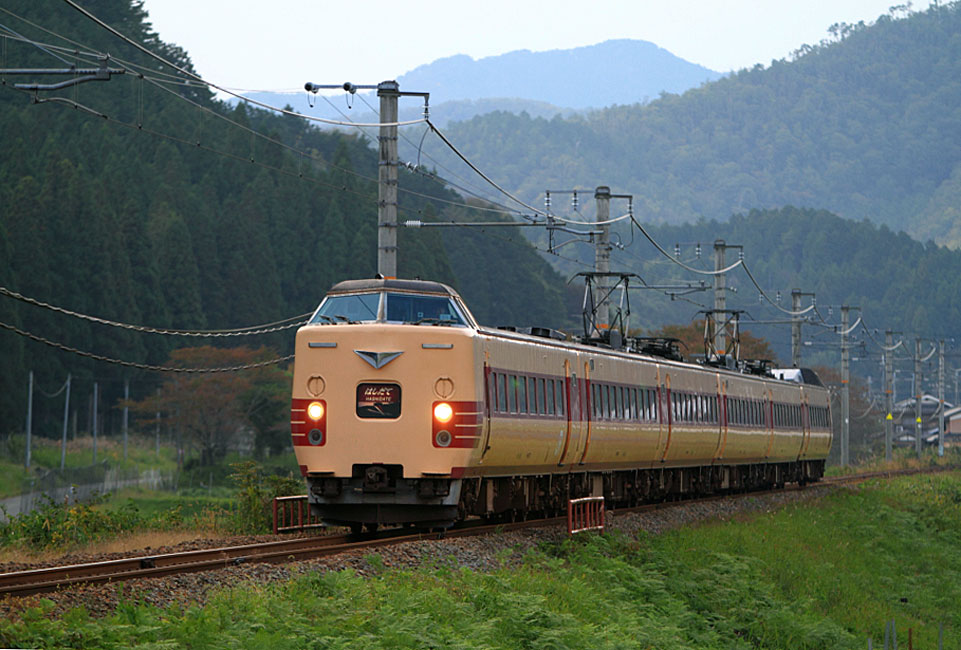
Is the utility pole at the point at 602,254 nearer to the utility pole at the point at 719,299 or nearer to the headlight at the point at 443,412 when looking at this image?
the utility pole at the point at 719,299

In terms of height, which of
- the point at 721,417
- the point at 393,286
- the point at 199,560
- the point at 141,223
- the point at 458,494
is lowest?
the point at 199,560

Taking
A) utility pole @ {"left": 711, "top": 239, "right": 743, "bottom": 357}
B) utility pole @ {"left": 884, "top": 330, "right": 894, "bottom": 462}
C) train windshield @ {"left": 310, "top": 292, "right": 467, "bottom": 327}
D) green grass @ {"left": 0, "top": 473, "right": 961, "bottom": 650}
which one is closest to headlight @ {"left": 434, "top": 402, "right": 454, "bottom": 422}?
train windshield @ {"left": 310, "top": 292, "right": 467, "bottom": 327}

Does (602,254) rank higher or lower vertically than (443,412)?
higher

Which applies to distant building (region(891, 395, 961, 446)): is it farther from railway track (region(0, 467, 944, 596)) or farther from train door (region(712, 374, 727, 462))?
railway track (region(0, 467, 944, 596))

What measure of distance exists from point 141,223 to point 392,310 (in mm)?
59485

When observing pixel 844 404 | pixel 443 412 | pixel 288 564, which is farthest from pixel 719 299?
pixel 288 564

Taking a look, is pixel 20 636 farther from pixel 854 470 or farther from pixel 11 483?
pixel 854 470

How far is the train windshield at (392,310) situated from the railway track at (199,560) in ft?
10.0

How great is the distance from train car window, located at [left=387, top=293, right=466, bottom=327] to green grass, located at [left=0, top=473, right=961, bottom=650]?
141 inches

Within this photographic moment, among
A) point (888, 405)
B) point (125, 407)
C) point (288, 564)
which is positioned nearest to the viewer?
point (288, 564)

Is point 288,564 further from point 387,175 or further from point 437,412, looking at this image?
point 387,175

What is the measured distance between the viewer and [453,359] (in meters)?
19.7

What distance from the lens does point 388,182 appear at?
26906 mm

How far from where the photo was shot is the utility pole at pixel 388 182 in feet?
86.4
